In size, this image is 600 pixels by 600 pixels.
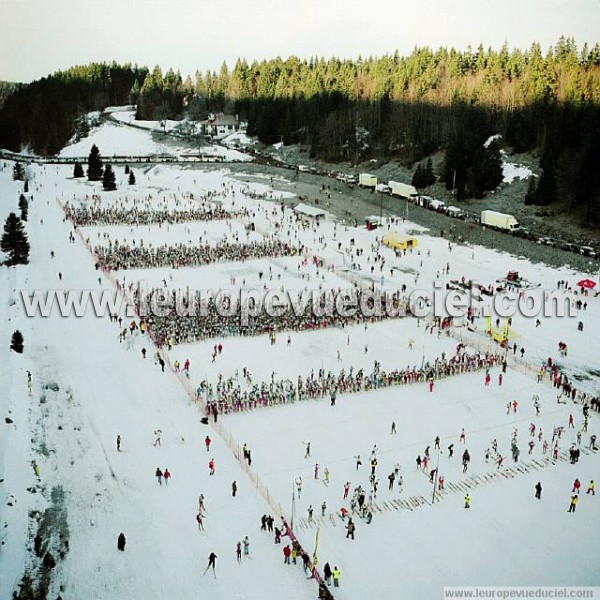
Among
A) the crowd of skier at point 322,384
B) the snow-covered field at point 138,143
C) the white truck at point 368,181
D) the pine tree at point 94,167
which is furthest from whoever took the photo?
the snow-covered field at point 138,143

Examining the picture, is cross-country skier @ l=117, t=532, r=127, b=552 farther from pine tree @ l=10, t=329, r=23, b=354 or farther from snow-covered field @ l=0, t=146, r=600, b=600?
pine tree @ l=10, t=329, r=23, b=354

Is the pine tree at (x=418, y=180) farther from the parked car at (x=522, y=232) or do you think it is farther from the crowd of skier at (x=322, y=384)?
the crowd of skier at (x=322, y=384)

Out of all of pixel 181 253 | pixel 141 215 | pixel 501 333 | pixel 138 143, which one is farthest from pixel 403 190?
pixel 138 143

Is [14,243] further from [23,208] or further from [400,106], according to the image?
[400,106]

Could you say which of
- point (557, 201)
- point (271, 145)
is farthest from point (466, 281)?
point (271, 145)

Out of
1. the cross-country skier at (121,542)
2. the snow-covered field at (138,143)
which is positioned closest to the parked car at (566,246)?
the cross-country skier at (121,542)

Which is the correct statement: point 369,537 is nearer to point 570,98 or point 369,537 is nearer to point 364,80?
point 570,98
